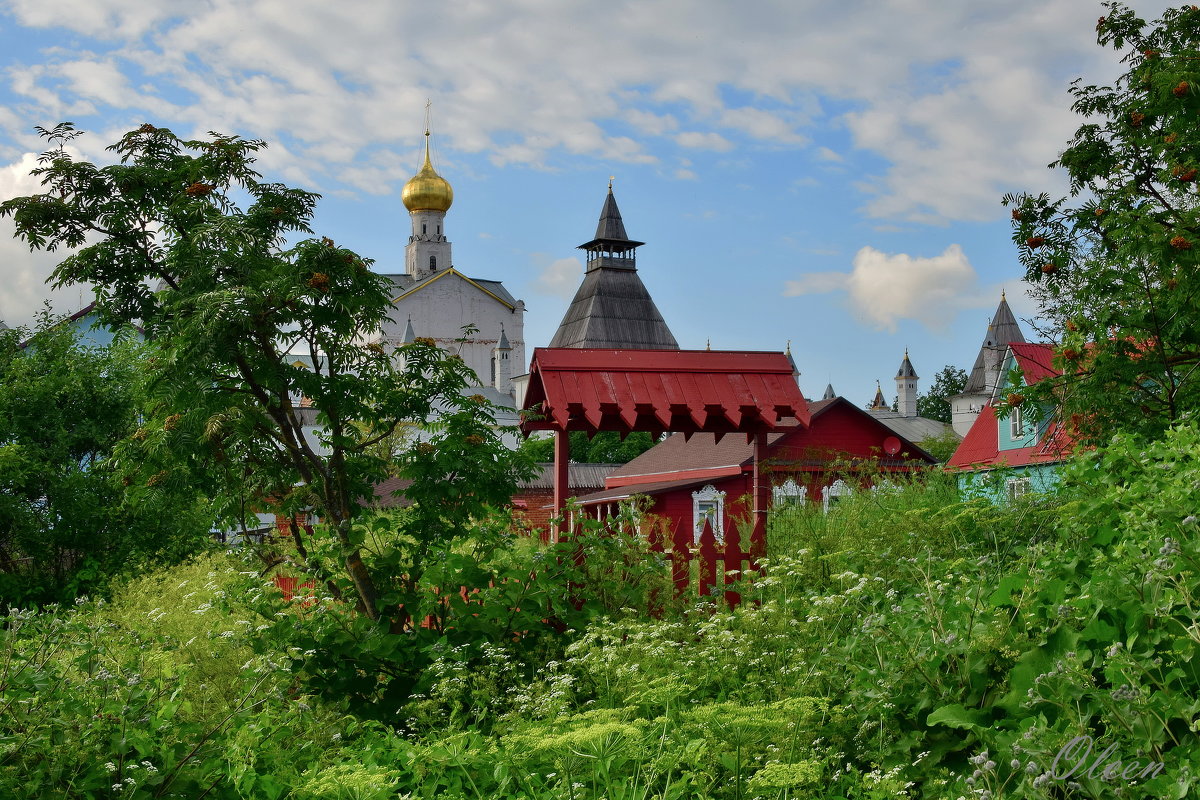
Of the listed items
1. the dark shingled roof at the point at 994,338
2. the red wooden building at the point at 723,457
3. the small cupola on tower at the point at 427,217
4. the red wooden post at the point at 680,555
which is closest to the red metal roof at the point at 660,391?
the red wooden post at the point at 680,555

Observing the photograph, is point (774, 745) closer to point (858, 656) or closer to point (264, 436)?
point (858, 656)

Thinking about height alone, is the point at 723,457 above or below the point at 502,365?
below

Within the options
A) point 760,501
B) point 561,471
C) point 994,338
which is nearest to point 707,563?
point 760,501

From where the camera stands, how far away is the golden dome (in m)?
82.4

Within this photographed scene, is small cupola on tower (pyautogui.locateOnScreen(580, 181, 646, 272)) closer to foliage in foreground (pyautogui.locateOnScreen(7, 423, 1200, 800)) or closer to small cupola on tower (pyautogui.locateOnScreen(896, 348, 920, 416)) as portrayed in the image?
small cupola on tower (pyautogui.locateOnScreen(896, 348, 920, 416))

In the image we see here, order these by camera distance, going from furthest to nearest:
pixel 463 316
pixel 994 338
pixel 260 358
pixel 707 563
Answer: pixel 994 338 → pixel 463 316 → pixel 707 563 → pixel 260 358

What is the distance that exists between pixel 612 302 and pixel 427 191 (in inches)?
648

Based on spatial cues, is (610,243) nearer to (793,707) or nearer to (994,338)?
(994,338)

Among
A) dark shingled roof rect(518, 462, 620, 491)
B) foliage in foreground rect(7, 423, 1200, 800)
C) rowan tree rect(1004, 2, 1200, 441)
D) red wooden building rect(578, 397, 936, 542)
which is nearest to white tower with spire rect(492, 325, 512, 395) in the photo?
dark shingled roof rect(518, 462, 620, 491)

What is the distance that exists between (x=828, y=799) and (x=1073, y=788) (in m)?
0.92

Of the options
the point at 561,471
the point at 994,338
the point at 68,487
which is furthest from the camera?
the point at 994,338

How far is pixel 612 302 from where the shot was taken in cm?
8062

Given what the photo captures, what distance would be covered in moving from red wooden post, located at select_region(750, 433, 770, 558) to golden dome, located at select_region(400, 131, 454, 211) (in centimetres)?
7710

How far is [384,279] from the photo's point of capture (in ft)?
21.5
